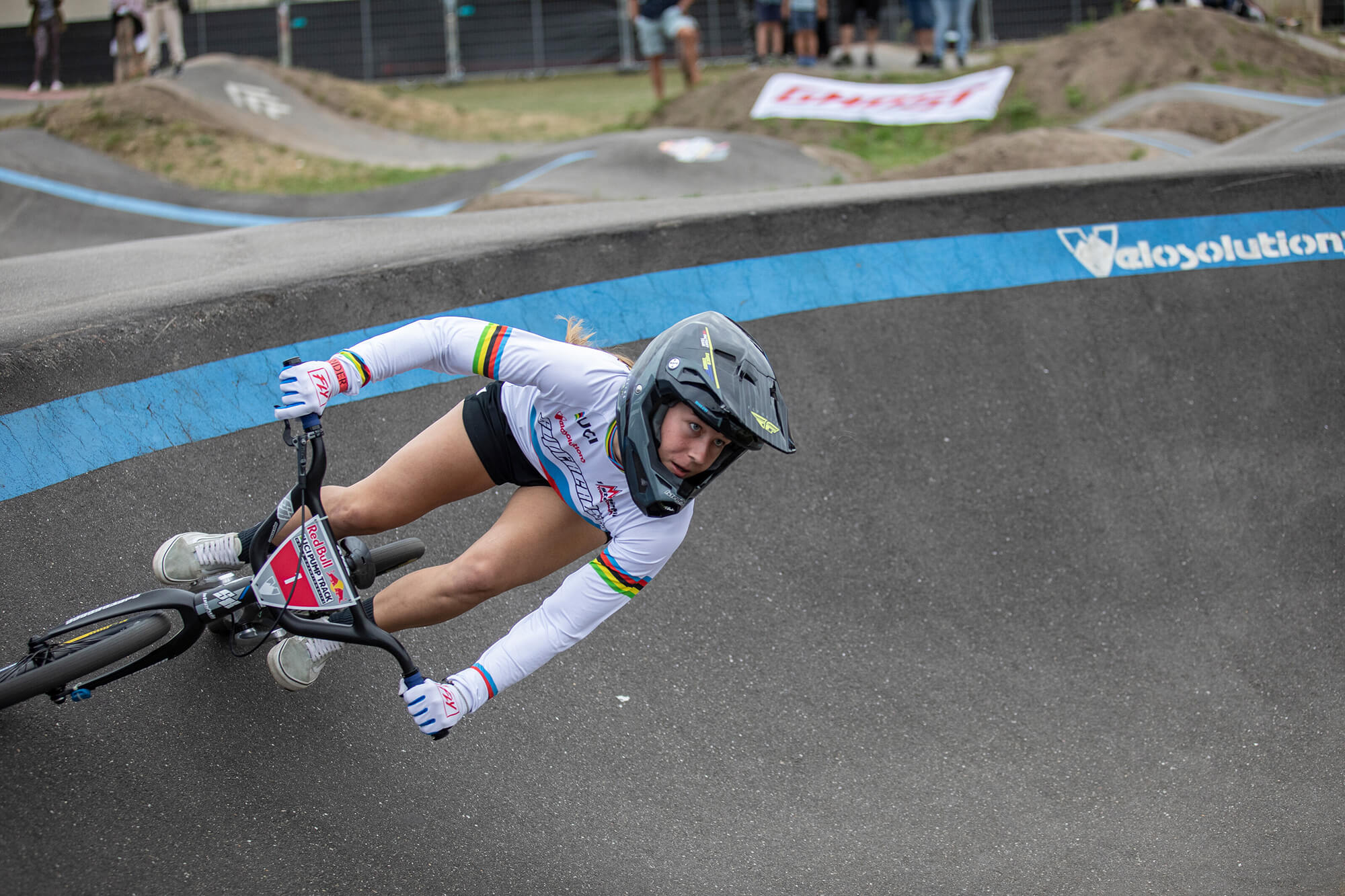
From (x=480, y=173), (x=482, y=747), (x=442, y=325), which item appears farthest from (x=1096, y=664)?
(x=480, y=173)

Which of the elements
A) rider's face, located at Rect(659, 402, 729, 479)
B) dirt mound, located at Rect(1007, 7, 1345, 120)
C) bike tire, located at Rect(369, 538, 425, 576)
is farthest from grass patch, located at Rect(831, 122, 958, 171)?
rider's face, located at Rect(659, 402, 729, 479)

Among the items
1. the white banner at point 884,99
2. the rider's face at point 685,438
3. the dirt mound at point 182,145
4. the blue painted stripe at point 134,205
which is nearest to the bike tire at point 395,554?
the rider's face at point 685,438

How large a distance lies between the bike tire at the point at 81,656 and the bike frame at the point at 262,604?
0.14 ft

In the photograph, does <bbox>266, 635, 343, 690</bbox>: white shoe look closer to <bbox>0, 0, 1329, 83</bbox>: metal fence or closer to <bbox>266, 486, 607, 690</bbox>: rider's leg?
<bbox>266, 486, 607, 690</bbox>: rider's leg

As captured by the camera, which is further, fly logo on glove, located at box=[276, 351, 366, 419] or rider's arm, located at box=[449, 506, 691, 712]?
rider's arm, located at box=[449, 506, 691, 712]

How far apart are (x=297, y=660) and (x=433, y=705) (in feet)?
3.15

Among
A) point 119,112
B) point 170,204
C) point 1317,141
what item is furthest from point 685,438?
point 119,112

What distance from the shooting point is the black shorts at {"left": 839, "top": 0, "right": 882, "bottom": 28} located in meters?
15.9

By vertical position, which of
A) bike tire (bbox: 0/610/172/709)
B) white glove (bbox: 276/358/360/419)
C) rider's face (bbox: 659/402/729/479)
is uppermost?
white glove (bbox: 276/358/360/419)

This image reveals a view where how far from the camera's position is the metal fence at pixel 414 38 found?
19.8 meters

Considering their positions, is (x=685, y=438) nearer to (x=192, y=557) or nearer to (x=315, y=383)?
(x=315, y=383)

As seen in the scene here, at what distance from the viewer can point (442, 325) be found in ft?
11.2

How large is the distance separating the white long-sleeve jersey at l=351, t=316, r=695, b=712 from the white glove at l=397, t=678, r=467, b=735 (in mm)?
51

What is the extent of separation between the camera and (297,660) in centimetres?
377
